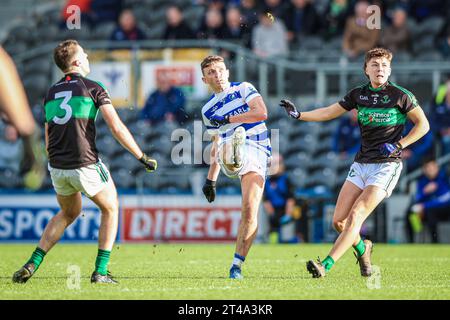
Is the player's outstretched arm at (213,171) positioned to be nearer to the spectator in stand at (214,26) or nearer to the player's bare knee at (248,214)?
the player's bare knee at (248,214)

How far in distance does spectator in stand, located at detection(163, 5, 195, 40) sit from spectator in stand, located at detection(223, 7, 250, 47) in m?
0.71

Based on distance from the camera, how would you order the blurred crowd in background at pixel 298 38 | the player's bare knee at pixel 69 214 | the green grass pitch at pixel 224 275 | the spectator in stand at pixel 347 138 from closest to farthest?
the green grass pitch at pixel 224 275 < the player's bare knee at pixel 69 214 < the blurred crowd in background at pixel 298 38 < the spectator in stand at pixel 347 138

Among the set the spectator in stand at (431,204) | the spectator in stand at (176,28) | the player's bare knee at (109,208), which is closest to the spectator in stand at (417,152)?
the spectator in stand at (431,204)

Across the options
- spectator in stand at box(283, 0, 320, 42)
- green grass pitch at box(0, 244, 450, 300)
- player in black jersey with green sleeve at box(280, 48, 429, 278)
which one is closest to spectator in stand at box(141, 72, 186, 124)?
spectator in stand at box(283, 0, 320, 42)

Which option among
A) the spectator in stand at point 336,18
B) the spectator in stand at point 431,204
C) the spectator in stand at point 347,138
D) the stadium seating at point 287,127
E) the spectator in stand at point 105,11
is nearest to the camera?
the spectator in stand at point 431,204

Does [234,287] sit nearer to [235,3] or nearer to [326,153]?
[326,153]

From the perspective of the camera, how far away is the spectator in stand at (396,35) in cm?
1939

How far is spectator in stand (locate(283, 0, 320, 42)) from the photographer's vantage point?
800 inches

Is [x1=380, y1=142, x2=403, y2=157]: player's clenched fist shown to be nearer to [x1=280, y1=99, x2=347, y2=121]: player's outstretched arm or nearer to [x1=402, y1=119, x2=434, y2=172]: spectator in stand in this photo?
[x1=280, y1=99, x2=347, y2=121]: player's outstretched arm

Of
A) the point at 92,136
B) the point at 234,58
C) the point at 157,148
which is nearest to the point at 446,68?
the point at 234,58

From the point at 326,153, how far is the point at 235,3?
404cm

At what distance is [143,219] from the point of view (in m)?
17.6

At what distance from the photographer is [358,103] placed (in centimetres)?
1016

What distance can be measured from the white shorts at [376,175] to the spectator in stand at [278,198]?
7.34 metres
